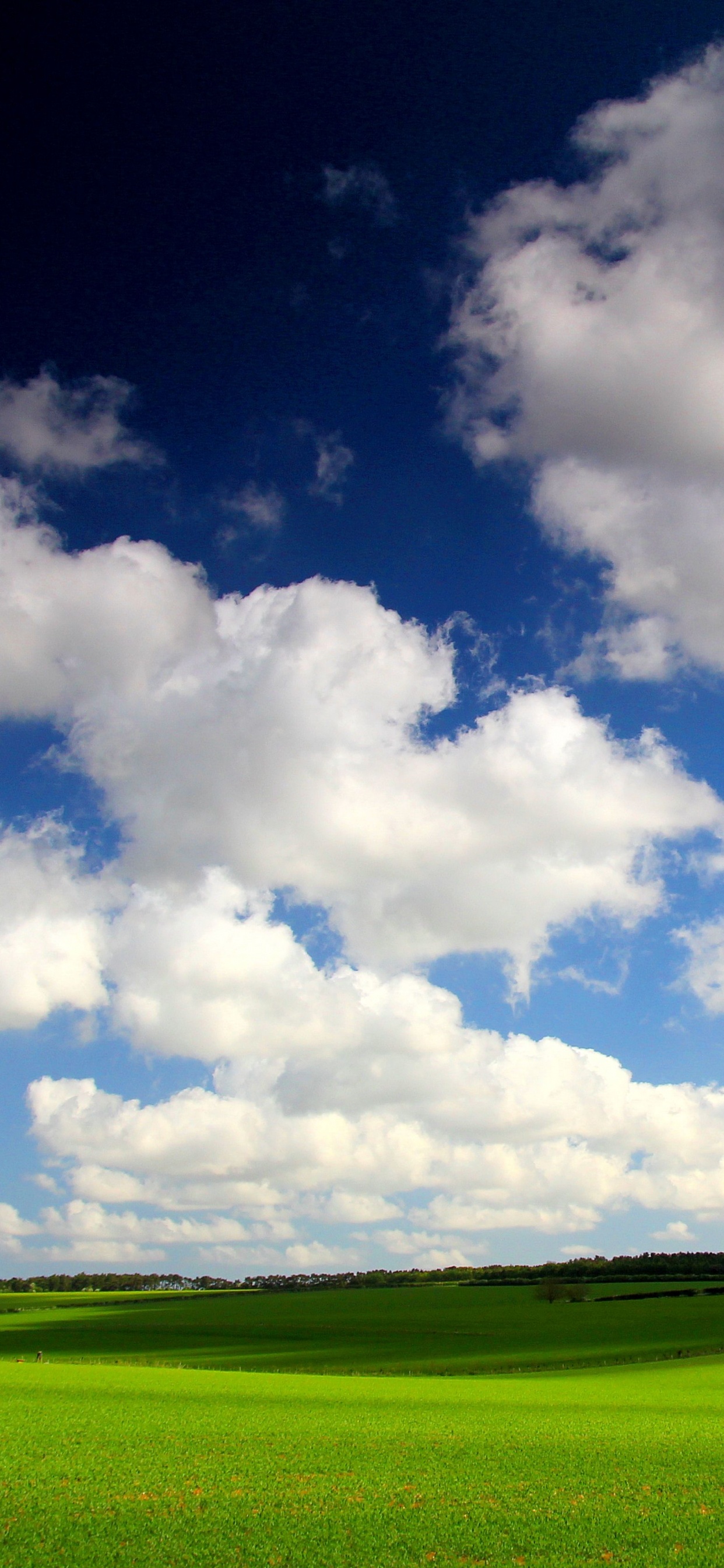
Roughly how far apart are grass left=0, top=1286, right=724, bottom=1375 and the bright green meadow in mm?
1076

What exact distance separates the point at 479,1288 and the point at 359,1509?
157636 millimetres

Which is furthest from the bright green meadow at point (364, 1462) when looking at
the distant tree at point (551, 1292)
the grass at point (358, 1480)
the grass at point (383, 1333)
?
the distant tree at point (551, 1292)

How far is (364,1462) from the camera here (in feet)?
81.5

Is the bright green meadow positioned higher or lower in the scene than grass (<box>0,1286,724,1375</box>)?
higher

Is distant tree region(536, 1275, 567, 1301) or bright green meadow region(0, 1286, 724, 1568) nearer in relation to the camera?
bright green meadow region(0, 1286, 724, 1568)

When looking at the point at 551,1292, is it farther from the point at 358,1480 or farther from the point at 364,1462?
the point at 358,1480

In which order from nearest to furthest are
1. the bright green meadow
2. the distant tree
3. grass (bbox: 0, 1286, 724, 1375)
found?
the bright green meadow → grass (bbox: 0, 1286, 724, 1375) → the distant tree

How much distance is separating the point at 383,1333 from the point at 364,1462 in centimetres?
6611

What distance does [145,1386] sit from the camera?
42.2 meters

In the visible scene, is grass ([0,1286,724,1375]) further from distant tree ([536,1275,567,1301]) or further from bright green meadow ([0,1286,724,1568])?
distant tree ([536,1275,567,1301])

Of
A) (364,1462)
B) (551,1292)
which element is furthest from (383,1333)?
(364,1462)

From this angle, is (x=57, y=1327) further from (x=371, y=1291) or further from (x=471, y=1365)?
(x=371, y=1291)

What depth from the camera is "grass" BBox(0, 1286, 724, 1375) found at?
61.2m

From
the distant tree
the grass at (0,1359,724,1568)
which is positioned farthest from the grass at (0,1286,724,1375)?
the grass at (0,1359,724,1568)
